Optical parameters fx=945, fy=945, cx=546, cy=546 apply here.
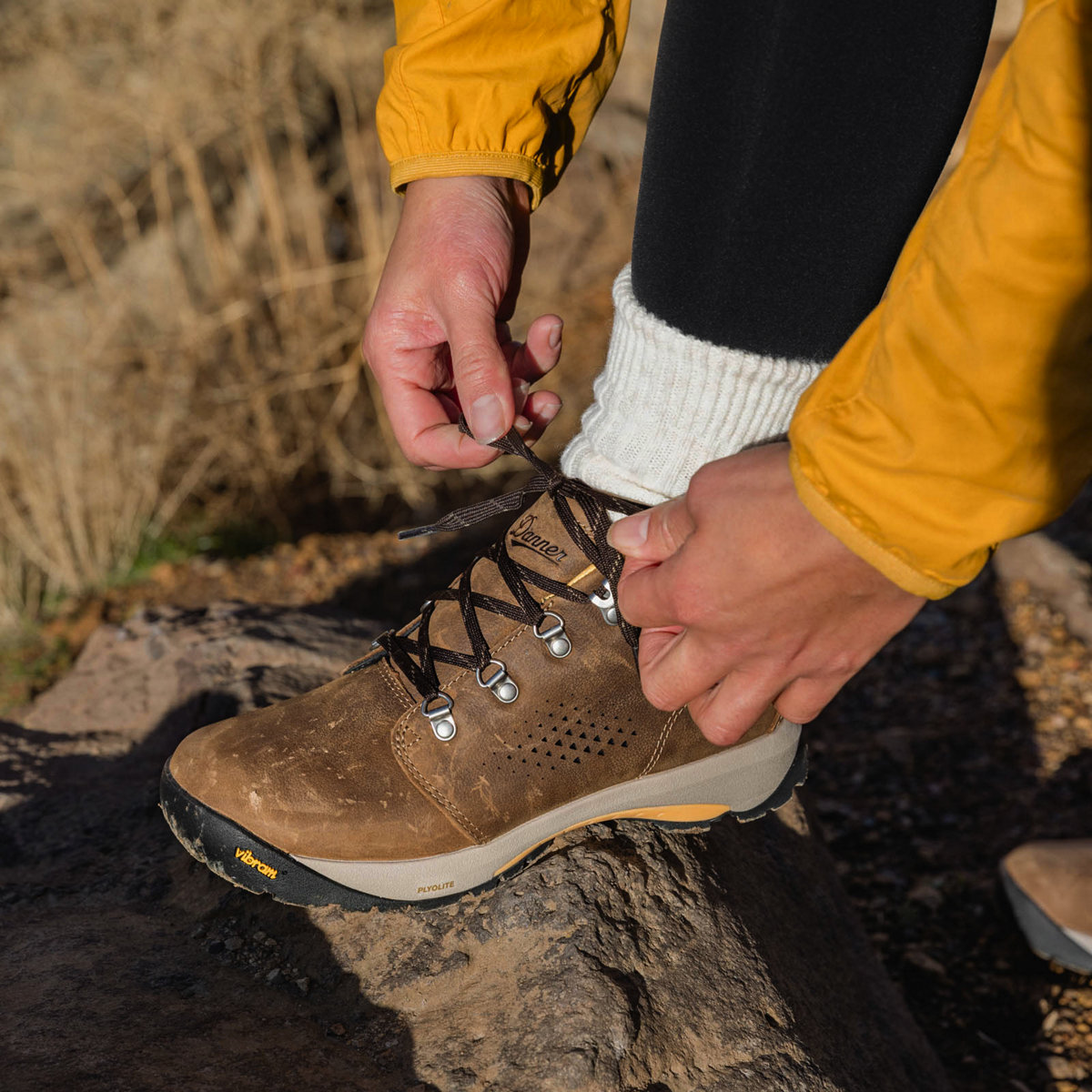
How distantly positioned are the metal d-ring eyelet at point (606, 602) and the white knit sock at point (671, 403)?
0.48ft

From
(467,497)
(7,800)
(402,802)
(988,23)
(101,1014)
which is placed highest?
(988,23)

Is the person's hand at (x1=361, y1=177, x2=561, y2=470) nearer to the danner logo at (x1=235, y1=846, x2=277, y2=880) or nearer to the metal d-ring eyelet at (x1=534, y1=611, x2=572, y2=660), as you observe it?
the metal d-ring eyelet at (x1=534, y1=611, x2=572, y2=660)

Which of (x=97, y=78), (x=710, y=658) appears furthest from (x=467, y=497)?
(x=710, y=658)

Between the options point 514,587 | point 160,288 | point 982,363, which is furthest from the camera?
point 160,288

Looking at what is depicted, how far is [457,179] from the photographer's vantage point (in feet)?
4.84

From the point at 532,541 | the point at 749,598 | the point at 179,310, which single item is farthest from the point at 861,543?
the point at 179,310

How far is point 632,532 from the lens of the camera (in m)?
1.23

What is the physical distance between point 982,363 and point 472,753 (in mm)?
903

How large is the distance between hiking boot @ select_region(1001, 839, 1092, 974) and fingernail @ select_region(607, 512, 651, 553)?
1.34 m

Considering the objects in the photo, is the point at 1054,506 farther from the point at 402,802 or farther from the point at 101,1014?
the point at 101,1014

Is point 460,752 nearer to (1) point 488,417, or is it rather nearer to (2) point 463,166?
(1) point 488,417

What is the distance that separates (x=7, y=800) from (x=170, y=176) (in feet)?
12.3

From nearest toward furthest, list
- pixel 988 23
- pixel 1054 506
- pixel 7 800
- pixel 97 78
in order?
pixel 1054 506
pixel 988 23
pixel 7 800
pixel 97 78

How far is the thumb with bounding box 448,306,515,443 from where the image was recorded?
1.37 metres
